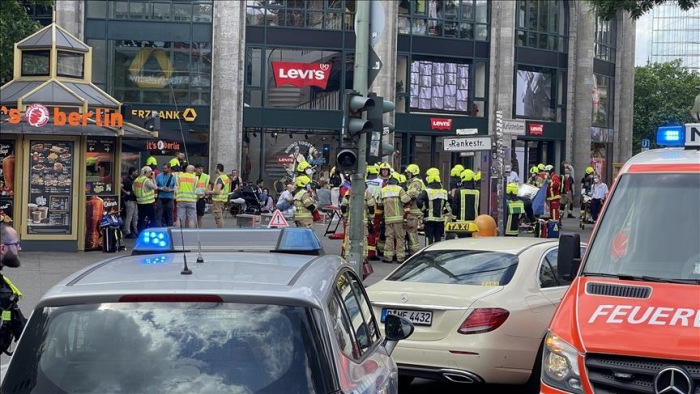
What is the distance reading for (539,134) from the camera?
4788 centimetres

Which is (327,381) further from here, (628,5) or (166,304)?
(628,5)

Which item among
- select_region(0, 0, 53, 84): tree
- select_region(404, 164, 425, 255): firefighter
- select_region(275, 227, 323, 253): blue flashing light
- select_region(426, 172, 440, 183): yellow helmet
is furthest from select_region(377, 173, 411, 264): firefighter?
select_region(275, 227, 323, 253): blue flashing light

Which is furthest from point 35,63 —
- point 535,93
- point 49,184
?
point 535,93

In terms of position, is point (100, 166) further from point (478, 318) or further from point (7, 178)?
point (478, 318)

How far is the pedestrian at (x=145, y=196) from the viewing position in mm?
23297

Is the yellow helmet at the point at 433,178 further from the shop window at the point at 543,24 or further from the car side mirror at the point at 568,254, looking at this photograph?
the shop window at the point at 543,24

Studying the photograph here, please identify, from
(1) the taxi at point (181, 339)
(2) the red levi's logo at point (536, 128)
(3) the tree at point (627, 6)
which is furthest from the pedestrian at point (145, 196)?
(2) the red levi's logo at point (536, 128)

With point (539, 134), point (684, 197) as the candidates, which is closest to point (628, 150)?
point (539, 134)

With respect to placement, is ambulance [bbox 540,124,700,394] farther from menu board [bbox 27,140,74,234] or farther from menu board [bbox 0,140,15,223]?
menu board [bbox 0,140,15,223]

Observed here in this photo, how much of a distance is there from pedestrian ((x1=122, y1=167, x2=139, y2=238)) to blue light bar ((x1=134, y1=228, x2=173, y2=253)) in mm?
18134

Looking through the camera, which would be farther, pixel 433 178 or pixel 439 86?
pixel 439 86

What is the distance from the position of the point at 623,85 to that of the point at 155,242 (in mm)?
50575

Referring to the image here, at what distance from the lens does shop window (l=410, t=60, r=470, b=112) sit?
143 ft

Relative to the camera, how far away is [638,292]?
246 inches
